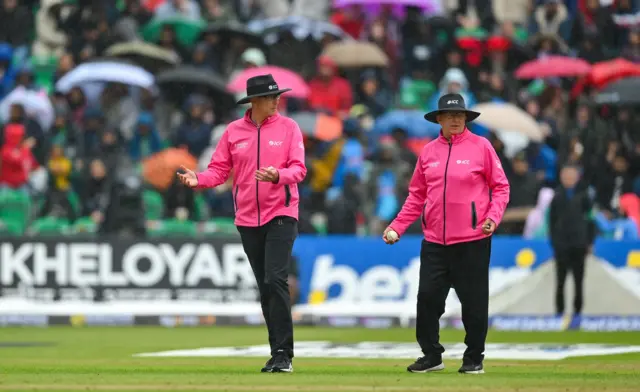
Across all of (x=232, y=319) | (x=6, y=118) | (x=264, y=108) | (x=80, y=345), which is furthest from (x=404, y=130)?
(x=264, y=108)

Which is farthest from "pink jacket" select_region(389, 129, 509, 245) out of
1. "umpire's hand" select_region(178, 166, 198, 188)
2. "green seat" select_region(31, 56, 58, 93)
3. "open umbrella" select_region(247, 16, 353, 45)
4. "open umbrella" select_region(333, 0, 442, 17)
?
"green seat" select_region(31, 56, 58, 93)

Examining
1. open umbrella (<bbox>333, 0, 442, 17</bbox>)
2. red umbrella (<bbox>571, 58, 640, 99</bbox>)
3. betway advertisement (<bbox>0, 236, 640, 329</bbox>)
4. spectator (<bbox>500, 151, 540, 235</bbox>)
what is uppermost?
open umbrella (<bbox>333, 0, 442, 17</bbox>)

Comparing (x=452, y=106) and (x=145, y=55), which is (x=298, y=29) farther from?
(x=452, y=106)

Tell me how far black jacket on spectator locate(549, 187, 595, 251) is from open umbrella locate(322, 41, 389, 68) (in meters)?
6.98

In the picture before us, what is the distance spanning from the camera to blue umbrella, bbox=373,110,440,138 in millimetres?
26953

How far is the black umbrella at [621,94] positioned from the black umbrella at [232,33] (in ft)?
21.3

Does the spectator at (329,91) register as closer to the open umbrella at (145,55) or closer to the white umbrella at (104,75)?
the open umbrella at (145,55)

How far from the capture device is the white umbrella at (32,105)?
28.1 meters

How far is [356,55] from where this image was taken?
1139 inches

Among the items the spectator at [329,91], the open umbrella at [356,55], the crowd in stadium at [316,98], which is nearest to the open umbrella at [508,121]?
the crowd in stadium at [316,98]

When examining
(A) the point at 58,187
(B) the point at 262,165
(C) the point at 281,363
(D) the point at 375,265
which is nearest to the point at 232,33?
(A) the point at 58,187

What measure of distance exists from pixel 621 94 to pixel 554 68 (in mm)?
1604

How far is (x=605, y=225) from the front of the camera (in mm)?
24812

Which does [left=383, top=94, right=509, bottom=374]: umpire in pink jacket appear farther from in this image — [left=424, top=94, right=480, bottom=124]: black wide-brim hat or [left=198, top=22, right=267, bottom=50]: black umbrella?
[left=198, top=22, right=267, bottom=50]: black umbrella
